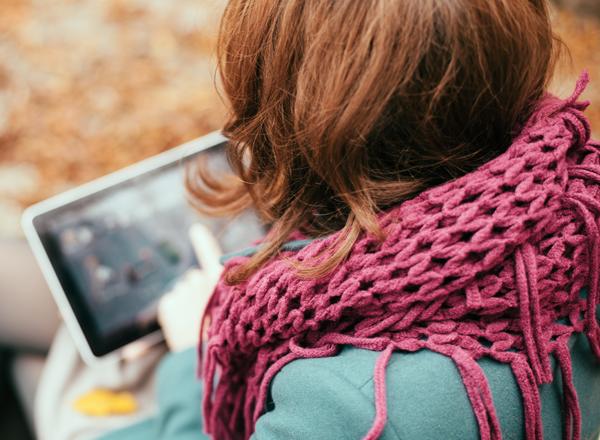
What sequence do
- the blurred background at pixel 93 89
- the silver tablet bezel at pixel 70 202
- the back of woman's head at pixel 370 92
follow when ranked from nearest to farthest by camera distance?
the back of woman's head at pixel 370 92 → the silver tablet bezel at pixel 70 202 → the blurred background at pixel 93 89

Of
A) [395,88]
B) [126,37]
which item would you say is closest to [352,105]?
[395,88]

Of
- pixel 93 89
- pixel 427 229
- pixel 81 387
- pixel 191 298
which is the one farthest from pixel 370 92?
pixel 93 89

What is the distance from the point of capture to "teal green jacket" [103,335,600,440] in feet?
1.61

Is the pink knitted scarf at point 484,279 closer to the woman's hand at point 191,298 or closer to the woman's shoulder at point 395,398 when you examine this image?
the woman's shoulder at point 395,398

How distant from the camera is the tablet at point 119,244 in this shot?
3.05ft

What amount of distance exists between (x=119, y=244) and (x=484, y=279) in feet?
2.22

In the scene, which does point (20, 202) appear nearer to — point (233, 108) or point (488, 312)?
point (233, 108)

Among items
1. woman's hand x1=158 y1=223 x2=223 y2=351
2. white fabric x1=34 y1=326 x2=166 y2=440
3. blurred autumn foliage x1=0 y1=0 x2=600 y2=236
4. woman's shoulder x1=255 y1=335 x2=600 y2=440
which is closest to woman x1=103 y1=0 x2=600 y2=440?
woman's shoulder x1=255 y1=335 x2=600 y2=440

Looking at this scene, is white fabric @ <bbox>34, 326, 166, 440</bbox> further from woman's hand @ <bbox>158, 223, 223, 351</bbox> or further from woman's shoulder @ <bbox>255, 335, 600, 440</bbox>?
woman's shoulder @ <bbox>255, 335, 600, 440</bbox>

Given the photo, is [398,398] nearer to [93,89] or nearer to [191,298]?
[191,298]

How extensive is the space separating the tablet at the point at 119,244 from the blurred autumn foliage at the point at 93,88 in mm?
541

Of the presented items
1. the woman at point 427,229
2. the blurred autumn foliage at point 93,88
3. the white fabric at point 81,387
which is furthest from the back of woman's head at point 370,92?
the blurred autumn foliage at point 93,88

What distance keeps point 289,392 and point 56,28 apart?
1430 millimetres

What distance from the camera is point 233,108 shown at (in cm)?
64
